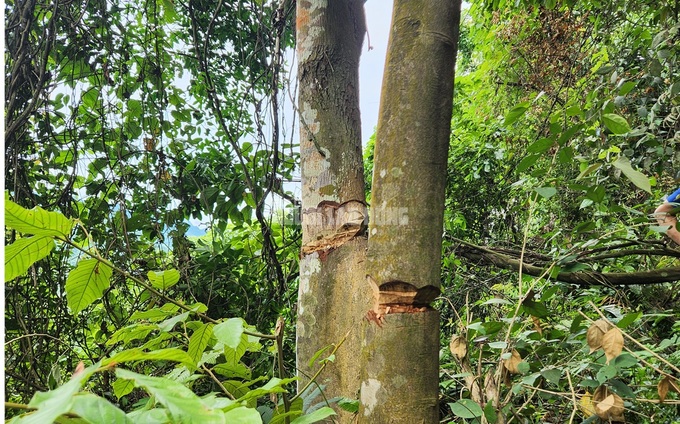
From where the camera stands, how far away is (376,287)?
2.38 ft

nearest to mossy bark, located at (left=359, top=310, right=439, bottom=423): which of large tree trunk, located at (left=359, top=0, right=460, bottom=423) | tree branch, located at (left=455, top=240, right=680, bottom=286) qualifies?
large tree trunk, located at (left=359, top=0, right=460, bottom=423)

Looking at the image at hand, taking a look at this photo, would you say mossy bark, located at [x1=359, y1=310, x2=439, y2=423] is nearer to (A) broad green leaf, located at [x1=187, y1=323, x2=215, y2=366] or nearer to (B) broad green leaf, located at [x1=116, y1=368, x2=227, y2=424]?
(A) broad green leaf, located at [x1=187, y1=323, x2=215, y2=366]

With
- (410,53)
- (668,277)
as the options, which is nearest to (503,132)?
(668,277)

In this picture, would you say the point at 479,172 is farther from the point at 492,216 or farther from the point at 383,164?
the point at 383,164

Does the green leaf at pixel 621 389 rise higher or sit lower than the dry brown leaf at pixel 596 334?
lower

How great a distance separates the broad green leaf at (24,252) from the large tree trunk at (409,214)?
478 mm

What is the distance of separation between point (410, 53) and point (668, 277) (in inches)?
57.7

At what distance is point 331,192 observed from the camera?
1.28 meters

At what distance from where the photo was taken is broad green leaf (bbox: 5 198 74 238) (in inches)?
20.8

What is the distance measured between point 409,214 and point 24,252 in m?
0.55

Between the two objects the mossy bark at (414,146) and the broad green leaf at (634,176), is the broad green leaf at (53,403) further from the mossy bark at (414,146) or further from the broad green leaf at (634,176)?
the broad green leaf at (634,176)

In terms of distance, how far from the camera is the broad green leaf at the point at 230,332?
510 mm

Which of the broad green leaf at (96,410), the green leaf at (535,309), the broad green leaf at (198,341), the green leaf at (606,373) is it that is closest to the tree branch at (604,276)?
the green leaf at (535,309)

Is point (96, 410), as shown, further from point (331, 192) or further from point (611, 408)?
point (331, 192)
